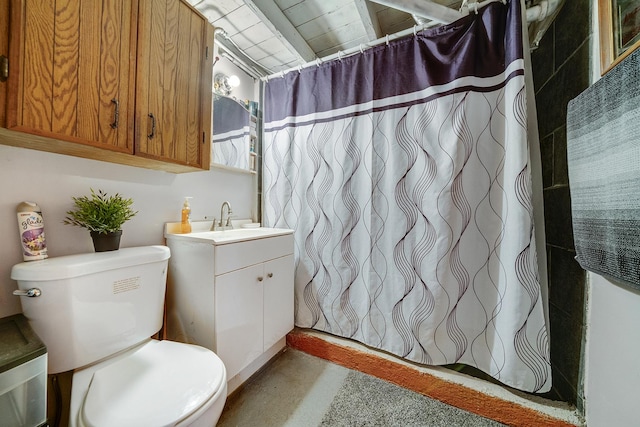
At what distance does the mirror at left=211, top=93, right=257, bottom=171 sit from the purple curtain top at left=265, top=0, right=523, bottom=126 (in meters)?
0.23

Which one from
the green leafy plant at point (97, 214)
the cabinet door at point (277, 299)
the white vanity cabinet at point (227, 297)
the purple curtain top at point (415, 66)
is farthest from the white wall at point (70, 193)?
the purple curtain top at point (415, 66)

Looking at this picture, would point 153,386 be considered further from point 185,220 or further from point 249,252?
point 185,220

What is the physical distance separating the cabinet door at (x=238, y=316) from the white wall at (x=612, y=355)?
139cm

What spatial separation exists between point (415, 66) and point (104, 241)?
1723 mm

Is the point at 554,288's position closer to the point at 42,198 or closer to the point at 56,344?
A: the point at 56,344

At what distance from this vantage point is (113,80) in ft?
2.75

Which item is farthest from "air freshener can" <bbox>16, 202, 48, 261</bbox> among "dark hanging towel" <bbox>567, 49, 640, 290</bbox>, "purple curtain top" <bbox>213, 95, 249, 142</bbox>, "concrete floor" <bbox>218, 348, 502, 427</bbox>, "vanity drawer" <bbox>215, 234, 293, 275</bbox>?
"dark hanging towel" <bbox>567, 49, 640, 290</bbox>

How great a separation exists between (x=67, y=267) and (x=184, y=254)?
0.42m

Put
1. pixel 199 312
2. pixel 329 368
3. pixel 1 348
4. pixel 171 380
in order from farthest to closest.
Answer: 1. pixel 329 368
2. pixel 199 312
3. pixel 171 380
4. pixel 1 348

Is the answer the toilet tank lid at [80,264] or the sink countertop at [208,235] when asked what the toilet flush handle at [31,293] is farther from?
the sink countertop at [208,235]

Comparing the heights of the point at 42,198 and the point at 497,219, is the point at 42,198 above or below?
above

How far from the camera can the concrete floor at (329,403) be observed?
1078 millimetres

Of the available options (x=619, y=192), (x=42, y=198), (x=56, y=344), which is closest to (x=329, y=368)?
(x=56, y=344)

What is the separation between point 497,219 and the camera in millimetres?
1132
